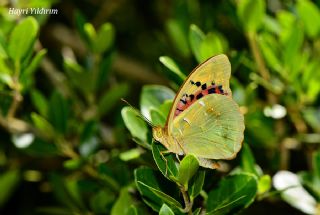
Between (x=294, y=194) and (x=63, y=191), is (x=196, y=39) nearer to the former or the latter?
(x=294, y=194)

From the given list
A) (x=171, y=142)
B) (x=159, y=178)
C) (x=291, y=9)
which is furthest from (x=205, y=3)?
(x=159, y=178)

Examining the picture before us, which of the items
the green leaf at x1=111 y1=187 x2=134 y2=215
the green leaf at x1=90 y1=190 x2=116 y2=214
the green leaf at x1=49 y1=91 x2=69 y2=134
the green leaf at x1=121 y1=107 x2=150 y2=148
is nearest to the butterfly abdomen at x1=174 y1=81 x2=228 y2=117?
the green leaf at x1=121 y1=107 x2=150 y2=148

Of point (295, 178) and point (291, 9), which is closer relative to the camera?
point (295, 178)

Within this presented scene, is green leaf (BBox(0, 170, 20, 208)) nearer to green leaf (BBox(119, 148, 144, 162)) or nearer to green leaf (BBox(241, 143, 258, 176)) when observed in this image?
green leaf (BBox(119, 148, 144, 162))

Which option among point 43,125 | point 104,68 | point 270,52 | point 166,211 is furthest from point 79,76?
point 166,211

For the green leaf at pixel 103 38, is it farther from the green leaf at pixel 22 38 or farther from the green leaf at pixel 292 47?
the green leaf at pixel 292 47

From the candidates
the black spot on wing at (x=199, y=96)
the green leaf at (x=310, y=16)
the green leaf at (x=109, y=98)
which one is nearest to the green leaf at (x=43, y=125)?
the green leaf at (x=109, y=98)

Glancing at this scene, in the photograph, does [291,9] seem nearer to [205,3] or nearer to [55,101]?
[205,3]
